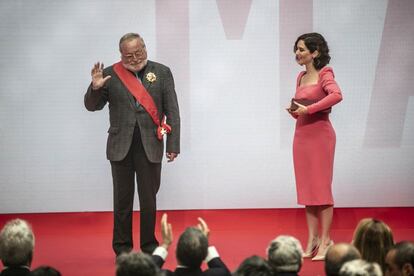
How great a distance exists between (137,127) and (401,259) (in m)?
2.17

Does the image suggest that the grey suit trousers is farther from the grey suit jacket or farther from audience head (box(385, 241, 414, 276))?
audience head (box(385, 241, 414, 276))

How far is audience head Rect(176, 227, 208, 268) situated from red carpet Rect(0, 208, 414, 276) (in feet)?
4.59

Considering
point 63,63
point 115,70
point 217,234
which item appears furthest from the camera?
point 63,63

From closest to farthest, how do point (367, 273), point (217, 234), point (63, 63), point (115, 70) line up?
point (367, 273)
point (115, 70)
point (217, 234)
point (63, 63)

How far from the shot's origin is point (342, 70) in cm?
683

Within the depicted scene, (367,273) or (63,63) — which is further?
(63,63)

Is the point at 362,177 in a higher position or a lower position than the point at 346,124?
lower

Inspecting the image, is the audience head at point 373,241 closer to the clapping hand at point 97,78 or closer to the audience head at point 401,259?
the audience head at point 401,259

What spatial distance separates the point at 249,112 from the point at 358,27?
1140mm

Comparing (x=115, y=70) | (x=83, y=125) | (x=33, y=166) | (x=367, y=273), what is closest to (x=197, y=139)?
(x=83, y=125)

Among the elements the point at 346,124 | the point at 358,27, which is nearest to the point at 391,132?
the point at 346,124

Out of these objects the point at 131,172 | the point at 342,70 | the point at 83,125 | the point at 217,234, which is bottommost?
the point at 217,234

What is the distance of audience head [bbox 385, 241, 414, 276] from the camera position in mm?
3366

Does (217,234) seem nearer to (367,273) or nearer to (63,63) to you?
(63,63)
